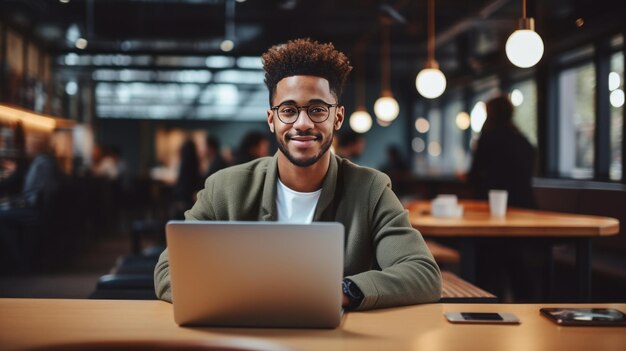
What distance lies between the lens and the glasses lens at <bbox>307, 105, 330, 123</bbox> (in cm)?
187

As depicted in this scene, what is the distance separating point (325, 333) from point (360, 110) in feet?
30.8

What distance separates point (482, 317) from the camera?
5.12 feet

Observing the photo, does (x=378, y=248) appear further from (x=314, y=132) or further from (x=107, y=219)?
(x=107, y=219)

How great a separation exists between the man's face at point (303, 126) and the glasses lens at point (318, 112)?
11 mm

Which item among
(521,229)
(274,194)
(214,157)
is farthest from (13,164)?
(274,194)

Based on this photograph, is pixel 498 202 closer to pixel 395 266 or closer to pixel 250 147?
pixel 395 266

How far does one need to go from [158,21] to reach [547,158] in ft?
17.4

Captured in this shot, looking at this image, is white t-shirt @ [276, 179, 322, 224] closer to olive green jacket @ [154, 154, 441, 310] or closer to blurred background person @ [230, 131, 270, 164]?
olive green jacket @ [154, 154, 441, 310]

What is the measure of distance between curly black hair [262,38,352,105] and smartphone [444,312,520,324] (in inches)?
29.0

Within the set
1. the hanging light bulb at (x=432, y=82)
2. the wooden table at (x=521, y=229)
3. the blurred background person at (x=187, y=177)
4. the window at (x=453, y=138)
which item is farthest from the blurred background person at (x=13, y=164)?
the window at (x=453, y=138)

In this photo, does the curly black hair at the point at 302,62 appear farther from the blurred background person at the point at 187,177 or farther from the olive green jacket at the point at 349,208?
the blurred background person at the point at 187,177

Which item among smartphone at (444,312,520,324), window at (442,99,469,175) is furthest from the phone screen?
window at (442,99,469,175)

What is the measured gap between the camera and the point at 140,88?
57.9ft

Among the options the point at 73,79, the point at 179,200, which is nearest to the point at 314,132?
the point at 179,200
